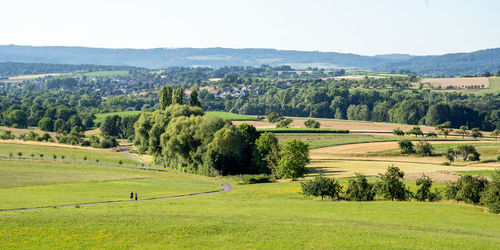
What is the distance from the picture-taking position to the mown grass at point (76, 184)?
61.4m

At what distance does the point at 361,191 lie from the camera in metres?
63.2

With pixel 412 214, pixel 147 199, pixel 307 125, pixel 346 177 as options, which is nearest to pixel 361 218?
pixel 412 214

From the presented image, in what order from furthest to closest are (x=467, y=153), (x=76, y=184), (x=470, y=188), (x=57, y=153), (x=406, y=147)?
1. (x=57, y=153)
2. (x=406, y=147)
3. (x=467, y=153)
4. (x=76, y=184)
5. (x=470, y=188)

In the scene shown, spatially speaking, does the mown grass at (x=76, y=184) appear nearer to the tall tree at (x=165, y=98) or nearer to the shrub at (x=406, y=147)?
the tall tree at (x=165, y=98)

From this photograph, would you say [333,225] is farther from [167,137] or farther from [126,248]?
[167,137]

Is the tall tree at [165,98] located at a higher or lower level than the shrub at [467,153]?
higher

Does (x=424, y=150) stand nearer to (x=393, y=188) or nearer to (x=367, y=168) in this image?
(x=367, y=168)

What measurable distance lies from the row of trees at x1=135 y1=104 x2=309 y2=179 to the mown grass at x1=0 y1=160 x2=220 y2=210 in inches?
399

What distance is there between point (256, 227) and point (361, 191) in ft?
85.9

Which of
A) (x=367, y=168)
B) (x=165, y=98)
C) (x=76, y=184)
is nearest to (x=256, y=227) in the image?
(x=76, y=184)

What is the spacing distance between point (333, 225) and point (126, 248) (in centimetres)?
1677

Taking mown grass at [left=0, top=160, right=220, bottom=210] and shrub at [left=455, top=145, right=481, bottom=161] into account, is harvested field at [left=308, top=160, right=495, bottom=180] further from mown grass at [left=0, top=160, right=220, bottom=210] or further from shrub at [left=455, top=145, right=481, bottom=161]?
mown grass at [left=0, top=160, right=220, bottom=210]

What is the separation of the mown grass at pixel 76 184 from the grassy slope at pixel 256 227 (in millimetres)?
9246

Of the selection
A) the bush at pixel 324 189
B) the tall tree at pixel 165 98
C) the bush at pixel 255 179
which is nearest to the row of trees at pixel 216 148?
the bush at pixel 255 179
